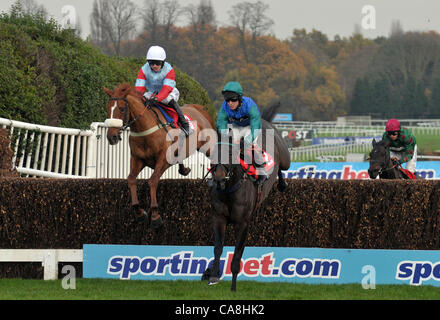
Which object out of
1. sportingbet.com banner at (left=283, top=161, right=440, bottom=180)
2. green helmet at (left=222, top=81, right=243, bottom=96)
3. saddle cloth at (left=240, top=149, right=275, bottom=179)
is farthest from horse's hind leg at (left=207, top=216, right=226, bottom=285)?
sportingbet.com banner at (left=283, top=161, right=440, bottom=180)

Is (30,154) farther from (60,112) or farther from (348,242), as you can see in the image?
(348,242)

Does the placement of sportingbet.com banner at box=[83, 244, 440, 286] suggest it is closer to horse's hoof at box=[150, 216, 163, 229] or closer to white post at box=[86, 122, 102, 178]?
horse's hoof at box=[150, 216, 163, 229]

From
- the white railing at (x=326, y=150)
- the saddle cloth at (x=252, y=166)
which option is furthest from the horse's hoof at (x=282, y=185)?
the white railing at (x=326, y=150)

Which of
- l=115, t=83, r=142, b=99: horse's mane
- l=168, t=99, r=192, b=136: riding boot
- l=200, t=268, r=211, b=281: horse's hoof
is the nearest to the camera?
l=200, t=268, r=211, b=281: horse's hoof

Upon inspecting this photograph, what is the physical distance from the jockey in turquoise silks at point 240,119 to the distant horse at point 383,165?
3.69m

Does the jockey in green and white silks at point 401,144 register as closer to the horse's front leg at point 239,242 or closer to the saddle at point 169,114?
the saddle at point 169,114

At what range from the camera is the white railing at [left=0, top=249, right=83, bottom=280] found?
779 cm

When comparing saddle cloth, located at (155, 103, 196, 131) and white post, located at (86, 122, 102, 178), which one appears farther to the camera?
white post, located at (86, 122, 102, 178)

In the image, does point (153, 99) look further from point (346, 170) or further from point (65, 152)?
point (346, 170)

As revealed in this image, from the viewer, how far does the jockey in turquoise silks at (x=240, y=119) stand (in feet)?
24.1

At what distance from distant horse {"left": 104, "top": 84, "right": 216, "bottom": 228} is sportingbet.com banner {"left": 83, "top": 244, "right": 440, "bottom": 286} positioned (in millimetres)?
454

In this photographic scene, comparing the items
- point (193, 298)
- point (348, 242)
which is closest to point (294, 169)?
point (348, 242)

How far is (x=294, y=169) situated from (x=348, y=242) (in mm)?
13570

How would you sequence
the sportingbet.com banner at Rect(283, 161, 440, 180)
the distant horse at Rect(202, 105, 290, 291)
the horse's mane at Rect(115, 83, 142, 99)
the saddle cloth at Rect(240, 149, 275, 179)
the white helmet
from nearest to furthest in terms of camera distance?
the distant horse at Rect(202, 105, 290, 291) < the saddle cloth at Rect(240, 149, 275, 179) < the horse's mane at Rect(115, 83, 142, 99) < the white helmet < the sportingbet.com banner at Rect(283, 161, 440, 180)
